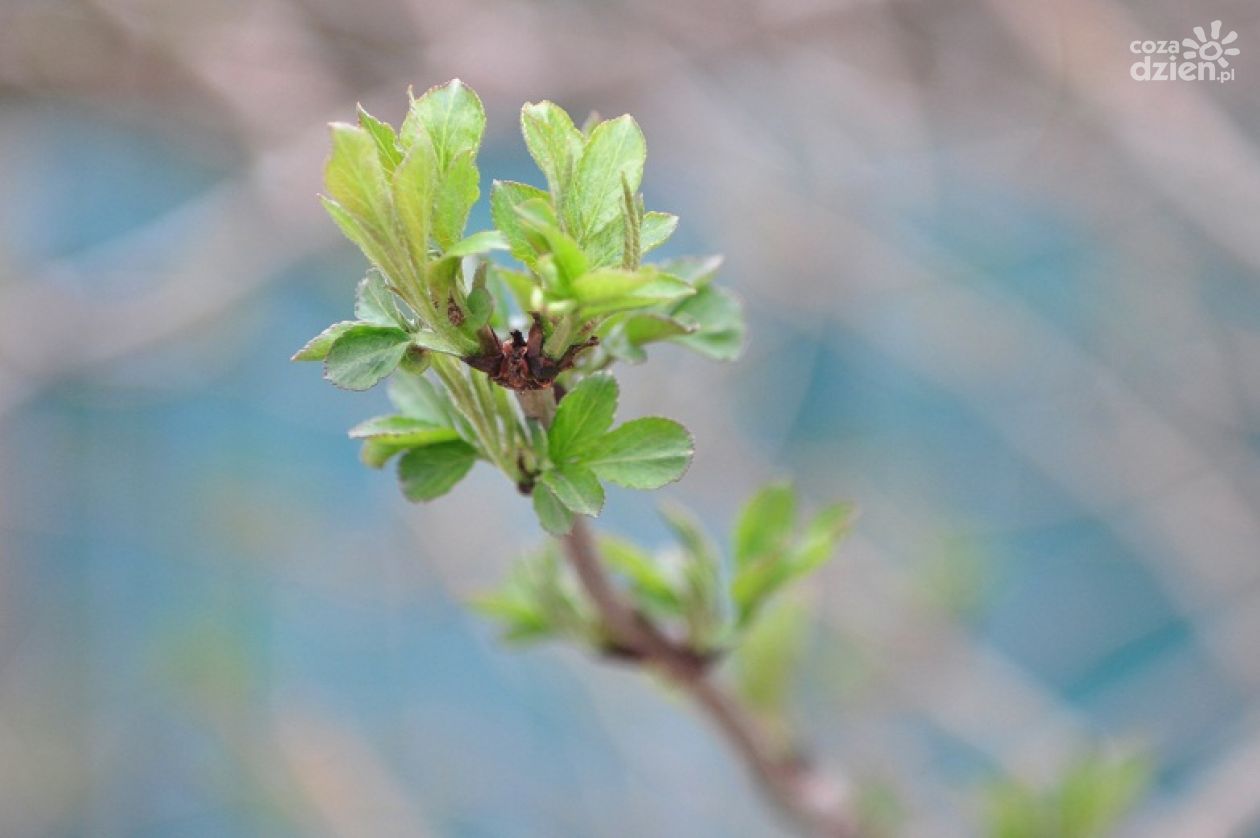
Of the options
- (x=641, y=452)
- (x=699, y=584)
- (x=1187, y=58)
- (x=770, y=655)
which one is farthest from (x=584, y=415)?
(x=1187, y=58)

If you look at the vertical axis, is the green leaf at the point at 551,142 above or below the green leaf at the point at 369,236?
above

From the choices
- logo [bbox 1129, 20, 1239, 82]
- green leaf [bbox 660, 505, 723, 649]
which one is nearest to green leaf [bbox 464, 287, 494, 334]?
green leaf [bbox 660, 505, 723, 649]

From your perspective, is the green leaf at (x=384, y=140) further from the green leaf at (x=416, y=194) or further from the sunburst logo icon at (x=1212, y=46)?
the sunburst logo icon at (x=1212, y=46)

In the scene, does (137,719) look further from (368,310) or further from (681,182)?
(368,310)

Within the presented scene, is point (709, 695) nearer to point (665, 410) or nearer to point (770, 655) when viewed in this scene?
point (770, 655)

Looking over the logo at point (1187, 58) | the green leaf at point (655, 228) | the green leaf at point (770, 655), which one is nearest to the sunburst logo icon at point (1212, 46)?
the logo at point (1187, 58)
